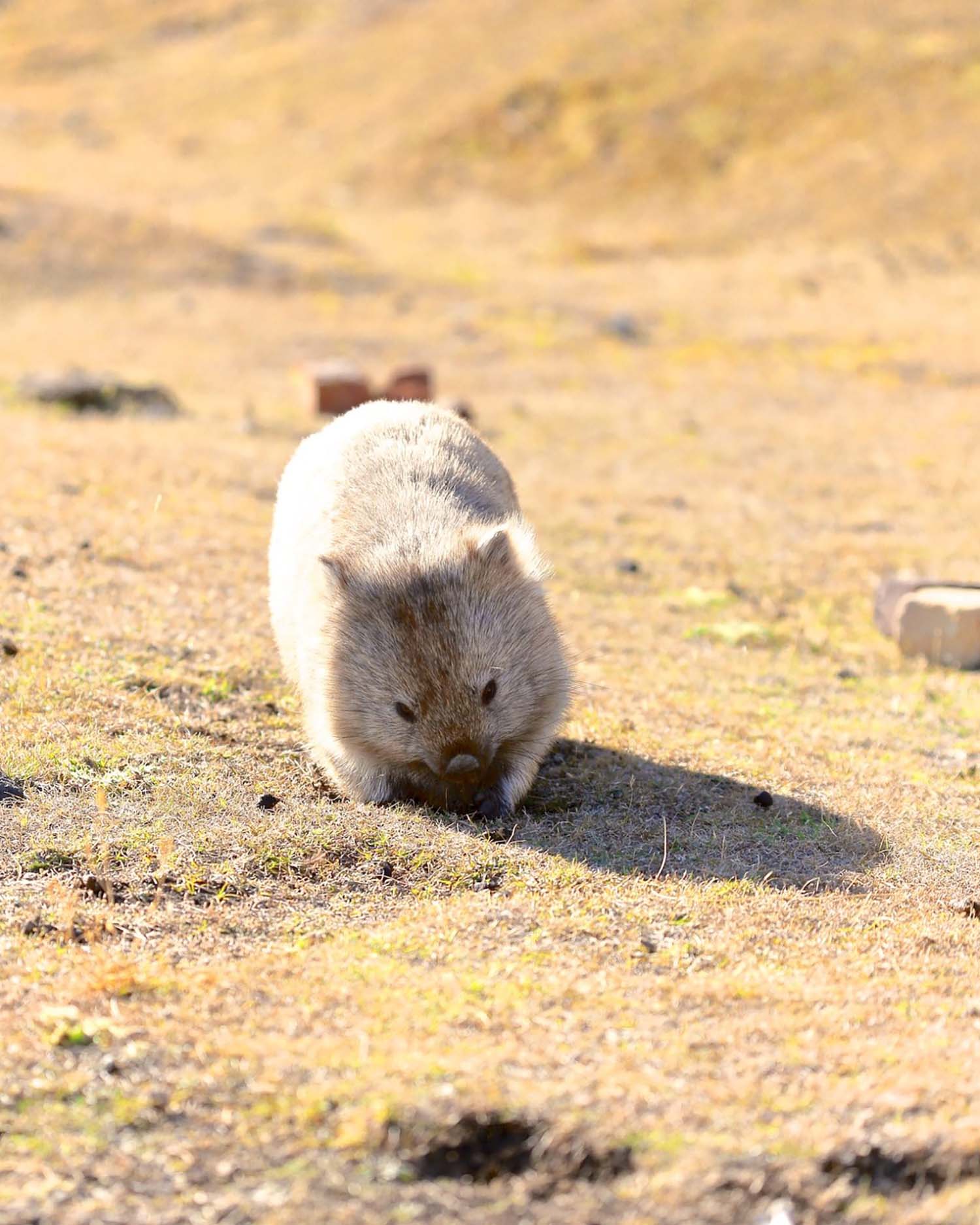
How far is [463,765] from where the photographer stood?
5.67 meters

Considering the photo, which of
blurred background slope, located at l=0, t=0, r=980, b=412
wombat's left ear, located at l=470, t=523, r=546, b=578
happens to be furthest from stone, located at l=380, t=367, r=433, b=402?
wombat's left ear, located at l=470, t=523, r=546, b=578

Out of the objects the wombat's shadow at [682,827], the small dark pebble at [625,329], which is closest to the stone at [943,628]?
the wombat's shadow at [682,827]

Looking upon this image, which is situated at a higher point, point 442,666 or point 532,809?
point 442,666

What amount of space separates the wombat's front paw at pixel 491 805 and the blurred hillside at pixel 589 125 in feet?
66.2

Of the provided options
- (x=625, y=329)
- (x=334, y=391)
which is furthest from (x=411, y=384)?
(x=625, y=329)

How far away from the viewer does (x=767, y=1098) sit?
12.6 ft

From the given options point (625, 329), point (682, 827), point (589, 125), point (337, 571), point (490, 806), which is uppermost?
point (589, 125)

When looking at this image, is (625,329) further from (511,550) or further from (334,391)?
(511,550)

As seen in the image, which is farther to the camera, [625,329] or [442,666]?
[625,329]

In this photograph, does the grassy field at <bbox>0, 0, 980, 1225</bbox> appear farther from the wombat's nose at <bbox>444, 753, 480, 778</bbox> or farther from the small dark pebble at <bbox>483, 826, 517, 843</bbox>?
the wombat's nose at <bbox>444, 753, 480, 778</bbox>

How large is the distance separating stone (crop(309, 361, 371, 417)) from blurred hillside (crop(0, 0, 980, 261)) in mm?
11945

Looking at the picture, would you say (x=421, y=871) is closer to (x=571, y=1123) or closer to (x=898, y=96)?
(x=571, y=1123)

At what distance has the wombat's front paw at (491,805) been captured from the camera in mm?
5895

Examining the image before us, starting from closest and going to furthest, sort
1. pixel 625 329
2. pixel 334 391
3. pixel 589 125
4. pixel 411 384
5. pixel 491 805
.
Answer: pixel 491 805, pixel 411 384, pixel 334 391, pixel 625 329, pixel 589 125
